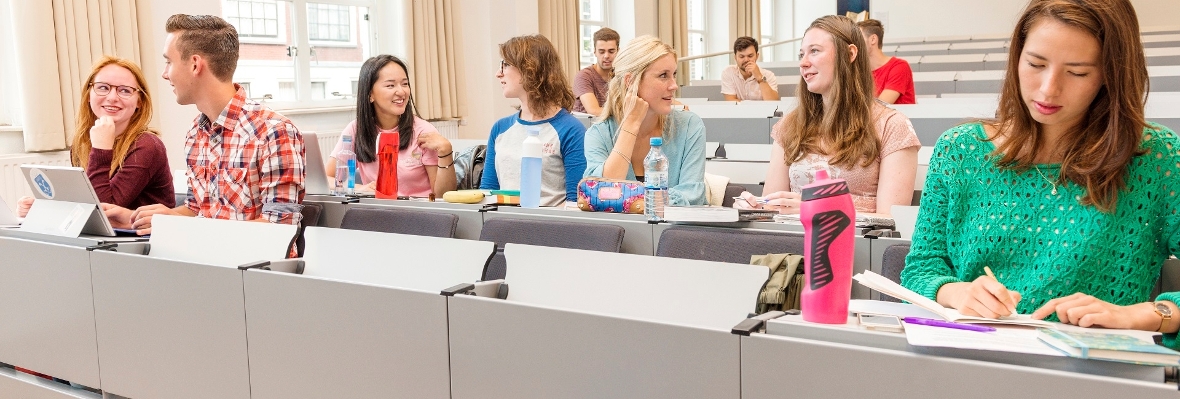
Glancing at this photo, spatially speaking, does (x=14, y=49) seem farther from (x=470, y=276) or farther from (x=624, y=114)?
(x=470, y=276)

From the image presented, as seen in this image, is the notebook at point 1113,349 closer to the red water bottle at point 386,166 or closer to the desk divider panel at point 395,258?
the desk divider panel at point 395,258

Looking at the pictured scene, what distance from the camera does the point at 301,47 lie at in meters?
6.89

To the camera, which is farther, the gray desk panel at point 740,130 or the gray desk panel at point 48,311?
the gray desk panel at point 740,130

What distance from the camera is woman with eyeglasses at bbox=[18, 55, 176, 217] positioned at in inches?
111

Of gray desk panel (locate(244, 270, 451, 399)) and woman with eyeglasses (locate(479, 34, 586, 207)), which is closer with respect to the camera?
gray desk panel (locate(244, 270, 451, 399))

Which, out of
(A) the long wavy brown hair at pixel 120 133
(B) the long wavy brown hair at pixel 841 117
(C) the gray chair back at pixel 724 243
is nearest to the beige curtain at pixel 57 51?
(A) the long wavy brown hair at pixel 120 133

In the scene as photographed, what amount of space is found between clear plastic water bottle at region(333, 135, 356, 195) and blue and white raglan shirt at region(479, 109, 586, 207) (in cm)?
50

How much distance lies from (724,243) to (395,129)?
1766 mm

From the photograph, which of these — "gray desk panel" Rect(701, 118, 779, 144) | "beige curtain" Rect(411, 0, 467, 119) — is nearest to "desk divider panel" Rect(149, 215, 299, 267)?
"gray desk panel" Rect(701, 118, 779, 144)

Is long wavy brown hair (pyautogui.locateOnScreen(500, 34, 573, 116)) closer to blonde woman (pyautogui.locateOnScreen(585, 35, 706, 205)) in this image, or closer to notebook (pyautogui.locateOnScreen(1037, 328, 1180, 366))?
blonde woman (pyautogui.locateOnScreen(585, 35, 706, 205))

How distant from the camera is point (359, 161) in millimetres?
3449

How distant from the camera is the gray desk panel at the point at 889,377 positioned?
100 cm

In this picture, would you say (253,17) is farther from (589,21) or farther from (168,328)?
(168,328)

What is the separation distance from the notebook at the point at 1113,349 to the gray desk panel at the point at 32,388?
1956 millimetres
